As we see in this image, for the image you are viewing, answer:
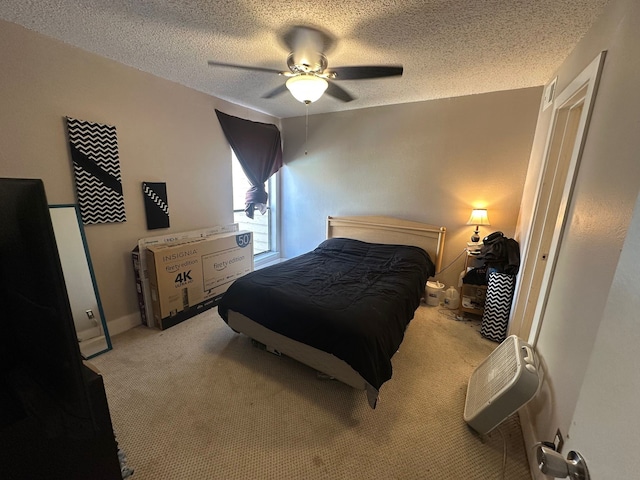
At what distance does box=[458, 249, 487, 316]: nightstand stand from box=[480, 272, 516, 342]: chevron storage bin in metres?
0.30

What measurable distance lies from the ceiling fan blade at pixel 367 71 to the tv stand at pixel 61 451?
2075 millimetres

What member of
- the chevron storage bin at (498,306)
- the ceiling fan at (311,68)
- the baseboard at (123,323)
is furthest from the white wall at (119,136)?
the chevron storage bin at (498,306)

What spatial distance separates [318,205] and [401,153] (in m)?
1.40

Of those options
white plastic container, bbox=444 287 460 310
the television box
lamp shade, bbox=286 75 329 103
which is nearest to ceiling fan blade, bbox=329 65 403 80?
lamp shade, bbox=286 75 329 103

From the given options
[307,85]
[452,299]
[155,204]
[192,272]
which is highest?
[307,85]

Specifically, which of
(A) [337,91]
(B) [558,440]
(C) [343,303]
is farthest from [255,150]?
(B) [558,440]

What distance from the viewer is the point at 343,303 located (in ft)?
6.34

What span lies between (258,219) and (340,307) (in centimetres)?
288

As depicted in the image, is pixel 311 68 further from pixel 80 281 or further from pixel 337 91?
pixel 80 281

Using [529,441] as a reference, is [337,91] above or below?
above

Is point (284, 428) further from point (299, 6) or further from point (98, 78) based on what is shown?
point (98, 78)

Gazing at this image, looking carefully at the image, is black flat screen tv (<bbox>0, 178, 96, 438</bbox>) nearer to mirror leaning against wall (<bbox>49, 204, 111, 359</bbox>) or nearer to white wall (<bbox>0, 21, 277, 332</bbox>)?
mirror leaning against wall (<bbox>49, 204, 111, 359</bbox>)

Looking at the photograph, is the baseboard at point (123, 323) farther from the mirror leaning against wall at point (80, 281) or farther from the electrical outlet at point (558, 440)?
the electrical outlet at point (558, 440)

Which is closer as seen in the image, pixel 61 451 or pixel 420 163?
pixel 61 451
